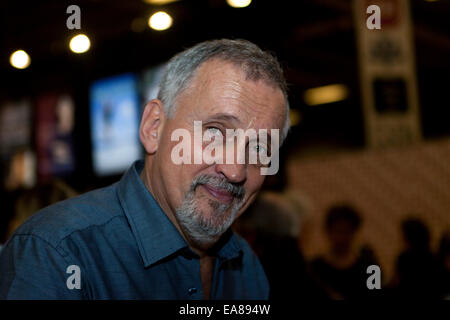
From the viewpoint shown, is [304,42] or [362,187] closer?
[362,187]

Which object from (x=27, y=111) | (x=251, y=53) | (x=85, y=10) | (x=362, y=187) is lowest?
(x=362, y=187)

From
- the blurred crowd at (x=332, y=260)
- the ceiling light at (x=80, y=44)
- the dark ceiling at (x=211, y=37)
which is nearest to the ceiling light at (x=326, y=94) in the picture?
the dark ceiling at (x=211, y=37)

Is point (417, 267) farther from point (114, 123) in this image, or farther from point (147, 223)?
point (114, 123)

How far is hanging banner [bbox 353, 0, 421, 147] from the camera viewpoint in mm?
3832

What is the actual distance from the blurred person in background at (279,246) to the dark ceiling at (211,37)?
2.58ft

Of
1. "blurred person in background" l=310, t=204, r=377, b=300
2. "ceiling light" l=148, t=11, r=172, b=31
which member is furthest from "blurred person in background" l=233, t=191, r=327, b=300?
"ceiling light" l=148, t=11, r=172, b=31

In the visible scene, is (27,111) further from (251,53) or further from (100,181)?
(251,53)

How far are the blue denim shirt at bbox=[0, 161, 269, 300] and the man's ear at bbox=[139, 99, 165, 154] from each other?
84mm

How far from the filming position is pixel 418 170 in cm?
490

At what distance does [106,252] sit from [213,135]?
39 centimetres

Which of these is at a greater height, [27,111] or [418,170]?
[27,111]
